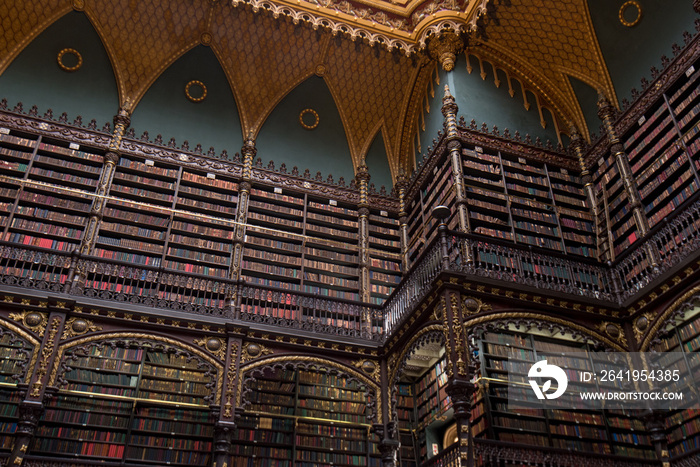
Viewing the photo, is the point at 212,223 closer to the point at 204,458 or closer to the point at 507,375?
the point at 204,458

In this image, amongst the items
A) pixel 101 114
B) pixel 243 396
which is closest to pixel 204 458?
pixel 243 396

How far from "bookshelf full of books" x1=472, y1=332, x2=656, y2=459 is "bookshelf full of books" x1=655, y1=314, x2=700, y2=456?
350 mm

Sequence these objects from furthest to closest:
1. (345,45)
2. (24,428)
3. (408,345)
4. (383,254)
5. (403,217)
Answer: (345,45) → (403,217) → (383,254) → (408,345) → (24,428)

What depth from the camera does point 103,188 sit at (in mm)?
7684

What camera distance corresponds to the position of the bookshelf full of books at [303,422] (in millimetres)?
6641

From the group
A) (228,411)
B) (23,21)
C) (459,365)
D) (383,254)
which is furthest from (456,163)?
(23,21)

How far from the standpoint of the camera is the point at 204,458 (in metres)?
6.41

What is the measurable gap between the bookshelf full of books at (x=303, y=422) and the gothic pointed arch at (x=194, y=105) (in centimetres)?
354

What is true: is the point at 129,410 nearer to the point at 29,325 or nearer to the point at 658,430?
the point at 29,325

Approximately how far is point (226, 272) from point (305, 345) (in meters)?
1.44

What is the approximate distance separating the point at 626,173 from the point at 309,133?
177 inches

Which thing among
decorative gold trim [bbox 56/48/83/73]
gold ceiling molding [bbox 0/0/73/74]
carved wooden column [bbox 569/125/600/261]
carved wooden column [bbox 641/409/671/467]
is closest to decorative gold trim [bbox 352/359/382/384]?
carved wooden column [bbox 641/409/671/467]

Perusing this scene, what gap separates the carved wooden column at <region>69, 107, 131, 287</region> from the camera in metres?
7.10

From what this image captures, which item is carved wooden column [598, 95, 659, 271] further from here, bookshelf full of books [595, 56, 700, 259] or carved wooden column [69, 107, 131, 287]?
carved wooden column [69, 107, 131, 287]
